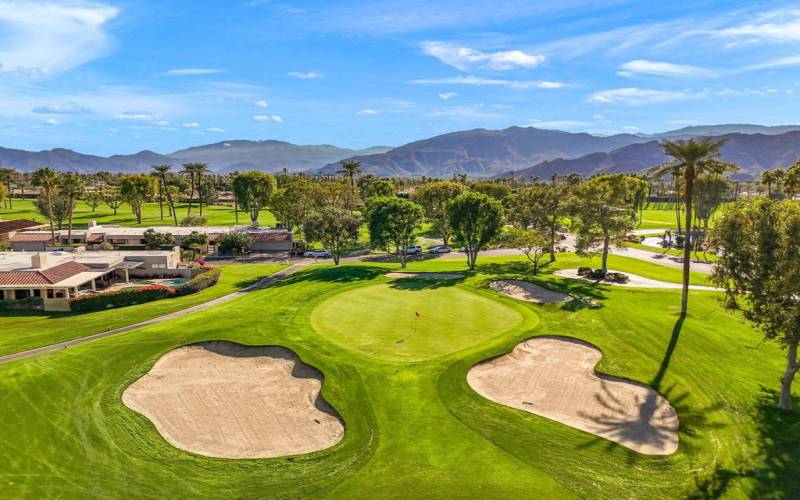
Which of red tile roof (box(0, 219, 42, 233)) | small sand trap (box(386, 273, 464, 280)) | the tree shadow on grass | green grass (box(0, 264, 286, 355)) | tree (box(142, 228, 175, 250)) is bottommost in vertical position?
the tree shadow on grass

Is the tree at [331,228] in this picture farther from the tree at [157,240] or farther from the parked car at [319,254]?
the tree at [157,240]

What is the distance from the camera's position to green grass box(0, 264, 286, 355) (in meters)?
39.0

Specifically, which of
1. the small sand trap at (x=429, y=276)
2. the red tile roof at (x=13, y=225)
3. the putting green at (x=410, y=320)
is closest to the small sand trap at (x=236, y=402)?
the putting green at (x=410, y=320)

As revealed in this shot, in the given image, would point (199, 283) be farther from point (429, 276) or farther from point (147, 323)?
point (429, 276)

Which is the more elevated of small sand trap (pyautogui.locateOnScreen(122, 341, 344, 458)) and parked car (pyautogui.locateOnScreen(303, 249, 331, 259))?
parked car (pyautogui.locateOnScreen(303, 249, 331, 259))

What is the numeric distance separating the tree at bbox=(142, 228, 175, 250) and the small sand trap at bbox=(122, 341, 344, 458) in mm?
58656

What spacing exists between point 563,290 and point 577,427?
27940 millimetres

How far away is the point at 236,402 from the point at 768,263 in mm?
31487

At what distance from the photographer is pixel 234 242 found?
9100 cm

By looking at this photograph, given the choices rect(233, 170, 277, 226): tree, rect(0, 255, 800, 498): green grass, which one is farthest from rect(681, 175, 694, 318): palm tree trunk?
rect(233, 170, 277, 226): tree

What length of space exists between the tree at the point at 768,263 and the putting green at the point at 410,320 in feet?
55.3

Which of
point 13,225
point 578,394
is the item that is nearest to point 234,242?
point 13,225

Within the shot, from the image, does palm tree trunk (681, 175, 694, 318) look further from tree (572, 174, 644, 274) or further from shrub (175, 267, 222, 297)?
shrub (175, 267, 222, 297)

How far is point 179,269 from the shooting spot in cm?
A: 6950
